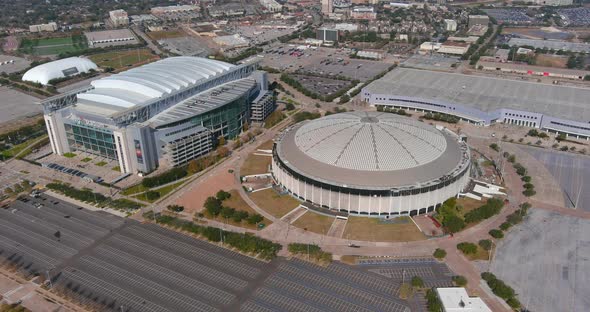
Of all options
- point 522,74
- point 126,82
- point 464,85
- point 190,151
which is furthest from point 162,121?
point 522,74

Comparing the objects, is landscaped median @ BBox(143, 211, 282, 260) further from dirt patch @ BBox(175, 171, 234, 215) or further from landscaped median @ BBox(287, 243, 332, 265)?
dirt patch @ BBox(175, 171, 234, 215)

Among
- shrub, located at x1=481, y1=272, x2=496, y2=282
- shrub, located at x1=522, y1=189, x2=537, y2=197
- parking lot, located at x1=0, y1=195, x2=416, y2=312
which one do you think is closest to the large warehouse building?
parking lot, located at x1=0, y1=195, x2=416, y2=312

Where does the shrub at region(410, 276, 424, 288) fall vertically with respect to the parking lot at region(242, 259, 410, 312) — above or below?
above

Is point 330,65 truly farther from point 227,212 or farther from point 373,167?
point 227,212

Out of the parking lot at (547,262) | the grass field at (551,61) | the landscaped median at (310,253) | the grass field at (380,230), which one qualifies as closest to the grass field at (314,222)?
the grass field at (380,230)

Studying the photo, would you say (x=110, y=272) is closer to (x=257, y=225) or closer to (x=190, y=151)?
(x=257, y=225)

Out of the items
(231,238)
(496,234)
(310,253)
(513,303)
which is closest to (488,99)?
(496,234)
